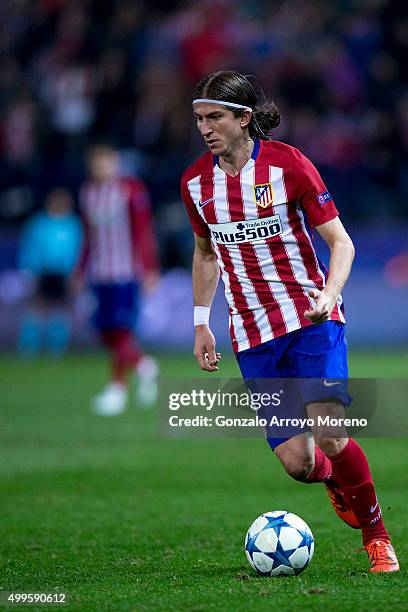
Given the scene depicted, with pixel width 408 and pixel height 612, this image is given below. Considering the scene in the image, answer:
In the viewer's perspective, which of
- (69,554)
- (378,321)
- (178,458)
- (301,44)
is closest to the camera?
(69,554)

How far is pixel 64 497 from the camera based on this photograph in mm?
6887

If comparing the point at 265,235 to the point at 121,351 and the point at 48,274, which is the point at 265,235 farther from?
the point at 48,274

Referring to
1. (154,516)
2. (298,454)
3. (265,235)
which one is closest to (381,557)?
(298,454)

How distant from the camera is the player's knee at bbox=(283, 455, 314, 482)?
4.80 metres

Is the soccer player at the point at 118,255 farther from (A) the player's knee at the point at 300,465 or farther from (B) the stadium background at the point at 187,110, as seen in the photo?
(A) the player's knee at the point at 300,465

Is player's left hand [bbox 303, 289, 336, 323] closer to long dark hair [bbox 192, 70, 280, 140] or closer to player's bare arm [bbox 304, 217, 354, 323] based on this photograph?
player's bare arm [bbox 304, 217, 354, 323]

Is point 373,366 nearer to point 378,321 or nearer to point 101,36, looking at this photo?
point 378,321

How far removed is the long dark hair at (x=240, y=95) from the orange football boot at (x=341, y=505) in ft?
5.22

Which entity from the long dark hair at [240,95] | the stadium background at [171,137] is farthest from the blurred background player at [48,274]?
the long dark hair at [240,95]

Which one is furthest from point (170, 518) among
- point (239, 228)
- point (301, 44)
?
point (301, 44)

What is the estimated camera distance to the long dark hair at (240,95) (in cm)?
474

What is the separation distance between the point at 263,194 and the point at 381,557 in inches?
62.4

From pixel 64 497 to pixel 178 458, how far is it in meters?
1.65

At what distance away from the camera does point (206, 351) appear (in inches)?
199
